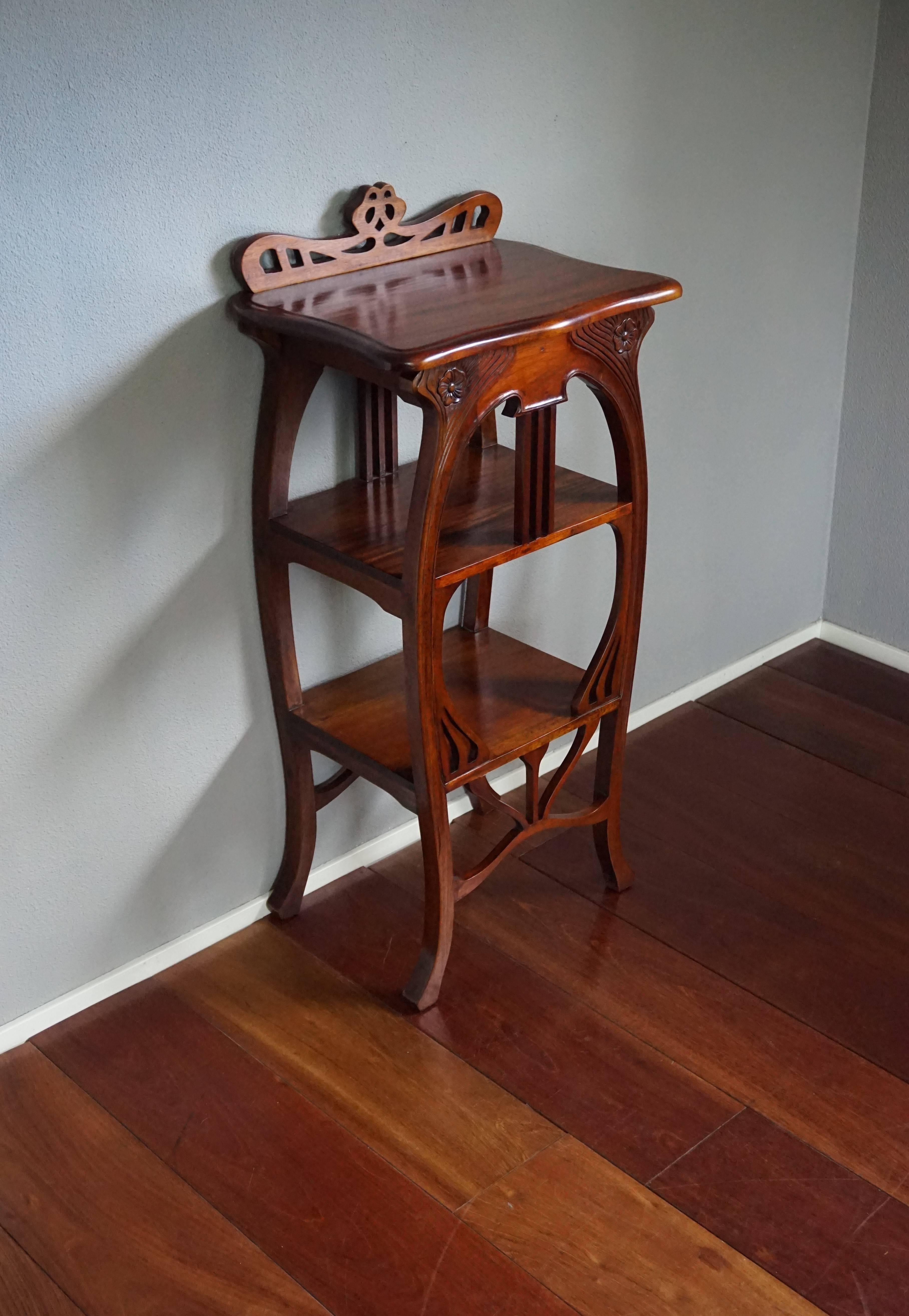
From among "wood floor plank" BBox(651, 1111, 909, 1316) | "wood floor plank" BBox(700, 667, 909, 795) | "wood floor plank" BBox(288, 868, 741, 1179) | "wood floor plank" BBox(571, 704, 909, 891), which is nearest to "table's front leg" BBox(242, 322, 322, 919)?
"wood floor plank" BBox(288, 868, 741, 1179)

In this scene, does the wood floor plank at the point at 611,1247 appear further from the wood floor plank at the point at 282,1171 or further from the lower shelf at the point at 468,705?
the lower shelf at the point at 468,705

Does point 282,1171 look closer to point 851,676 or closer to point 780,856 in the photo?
point 780,856

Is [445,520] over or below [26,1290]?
over

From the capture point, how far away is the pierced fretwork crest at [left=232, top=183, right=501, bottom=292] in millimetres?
1782

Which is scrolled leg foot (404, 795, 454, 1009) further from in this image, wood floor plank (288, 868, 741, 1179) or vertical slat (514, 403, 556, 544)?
vertical slat (514, 403, 556, 544)

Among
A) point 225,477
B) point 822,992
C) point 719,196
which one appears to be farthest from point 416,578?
point 719,196

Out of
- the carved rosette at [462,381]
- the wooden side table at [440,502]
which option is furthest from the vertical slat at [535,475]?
the carved rosette at [462,381]

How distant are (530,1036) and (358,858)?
498 millimetres

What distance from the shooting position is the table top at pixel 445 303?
1.60 metres

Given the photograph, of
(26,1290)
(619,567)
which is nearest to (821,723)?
(619,567)

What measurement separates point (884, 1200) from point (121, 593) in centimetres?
126

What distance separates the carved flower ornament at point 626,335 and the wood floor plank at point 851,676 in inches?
49.7

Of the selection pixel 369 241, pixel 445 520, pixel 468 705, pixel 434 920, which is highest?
pixel 369 241

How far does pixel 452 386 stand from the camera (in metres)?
1.62
